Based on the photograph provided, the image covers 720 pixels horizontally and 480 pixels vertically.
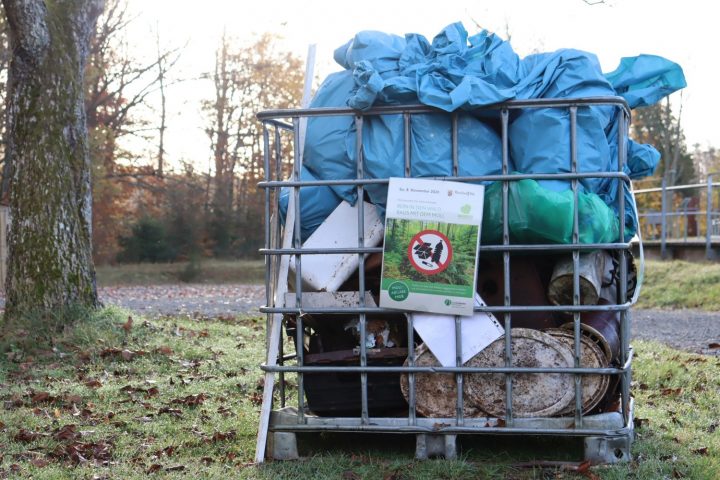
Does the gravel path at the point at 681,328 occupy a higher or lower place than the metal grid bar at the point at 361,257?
lower

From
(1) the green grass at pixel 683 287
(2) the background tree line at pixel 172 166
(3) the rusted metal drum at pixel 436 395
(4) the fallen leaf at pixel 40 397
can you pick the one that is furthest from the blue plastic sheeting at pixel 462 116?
(2) the background tree line at pixel 172 166

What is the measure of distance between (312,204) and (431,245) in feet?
2.36

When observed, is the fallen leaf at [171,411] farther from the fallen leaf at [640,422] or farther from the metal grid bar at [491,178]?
the fallen leaf at [640,422]

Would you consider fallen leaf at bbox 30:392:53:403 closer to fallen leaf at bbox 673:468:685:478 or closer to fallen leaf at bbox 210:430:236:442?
fallen leaf at bbox 210:430:236:442

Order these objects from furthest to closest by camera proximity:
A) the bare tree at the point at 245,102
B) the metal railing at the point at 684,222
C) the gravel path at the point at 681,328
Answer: the bare tree at the point at 245,102 → the metal railing at the point at 684,222 → the gravel path at the point at 681,328

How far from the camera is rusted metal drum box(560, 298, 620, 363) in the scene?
150 inches

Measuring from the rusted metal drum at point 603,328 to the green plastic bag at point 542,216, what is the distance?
0.41 m

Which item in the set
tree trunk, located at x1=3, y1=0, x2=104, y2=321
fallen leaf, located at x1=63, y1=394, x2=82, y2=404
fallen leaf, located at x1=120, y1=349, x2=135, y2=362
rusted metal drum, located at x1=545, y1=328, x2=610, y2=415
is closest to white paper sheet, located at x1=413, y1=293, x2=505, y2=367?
rusted metal drum, located at x1=545, y1=328, x2=610, y2=415

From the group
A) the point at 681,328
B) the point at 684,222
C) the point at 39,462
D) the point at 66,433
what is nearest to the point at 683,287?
the point at 684,222

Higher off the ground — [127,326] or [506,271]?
[506,271]

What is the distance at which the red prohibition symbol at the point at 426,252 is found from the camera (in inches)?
145

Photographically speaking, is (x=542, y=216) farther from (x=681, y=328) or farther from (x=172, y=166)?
(x=172, y=166)

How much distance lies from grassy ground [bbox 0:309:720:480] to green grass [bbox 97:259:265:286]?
70.3ft

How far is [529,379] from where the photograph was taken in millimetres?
3768
